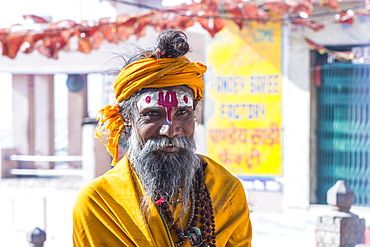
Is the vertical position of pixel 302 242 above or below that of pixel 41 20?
below

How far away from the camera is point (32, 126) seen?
40.0 feet

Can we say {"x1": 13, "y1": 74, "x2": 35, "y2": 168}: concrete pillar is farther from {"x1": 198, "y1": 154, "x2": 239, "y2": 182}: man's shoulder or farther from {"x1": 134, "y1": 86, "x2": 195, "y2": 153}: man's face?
{"x1": 134, "y1": 86, "x2": 195, "y2": 153}: man's face

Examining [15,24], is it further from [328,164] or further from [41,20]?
[328,164]

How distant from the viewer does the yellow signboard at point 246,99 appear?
866 centimetres

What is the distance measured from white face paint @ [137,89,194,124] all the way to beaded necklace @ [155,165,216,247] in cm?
37

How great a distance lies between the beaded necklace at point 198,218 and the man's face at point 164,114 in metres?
0.26

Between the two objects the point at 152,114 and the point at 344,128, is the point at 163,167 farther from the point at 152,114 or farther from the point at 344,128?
the point at 344,128

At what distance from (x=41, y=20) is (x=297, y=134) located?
415cm

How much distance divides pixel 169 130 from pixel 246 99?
6.52 metres

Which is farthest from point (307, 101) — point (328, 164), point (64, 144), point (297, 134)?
point (64, 144)

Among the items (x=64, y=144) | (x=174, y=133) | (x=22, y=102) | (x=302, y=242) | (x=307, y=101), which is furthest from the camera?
(x=64, y=144)

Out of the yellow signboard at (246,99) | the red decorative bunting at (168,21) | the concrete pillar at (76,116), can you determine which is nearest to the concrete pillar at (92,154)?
the red decorative bunting at (168,21)

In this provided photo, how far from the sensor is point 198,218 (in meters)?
2.51

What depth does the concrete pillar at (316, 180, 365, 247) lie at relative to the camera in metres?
4.70
